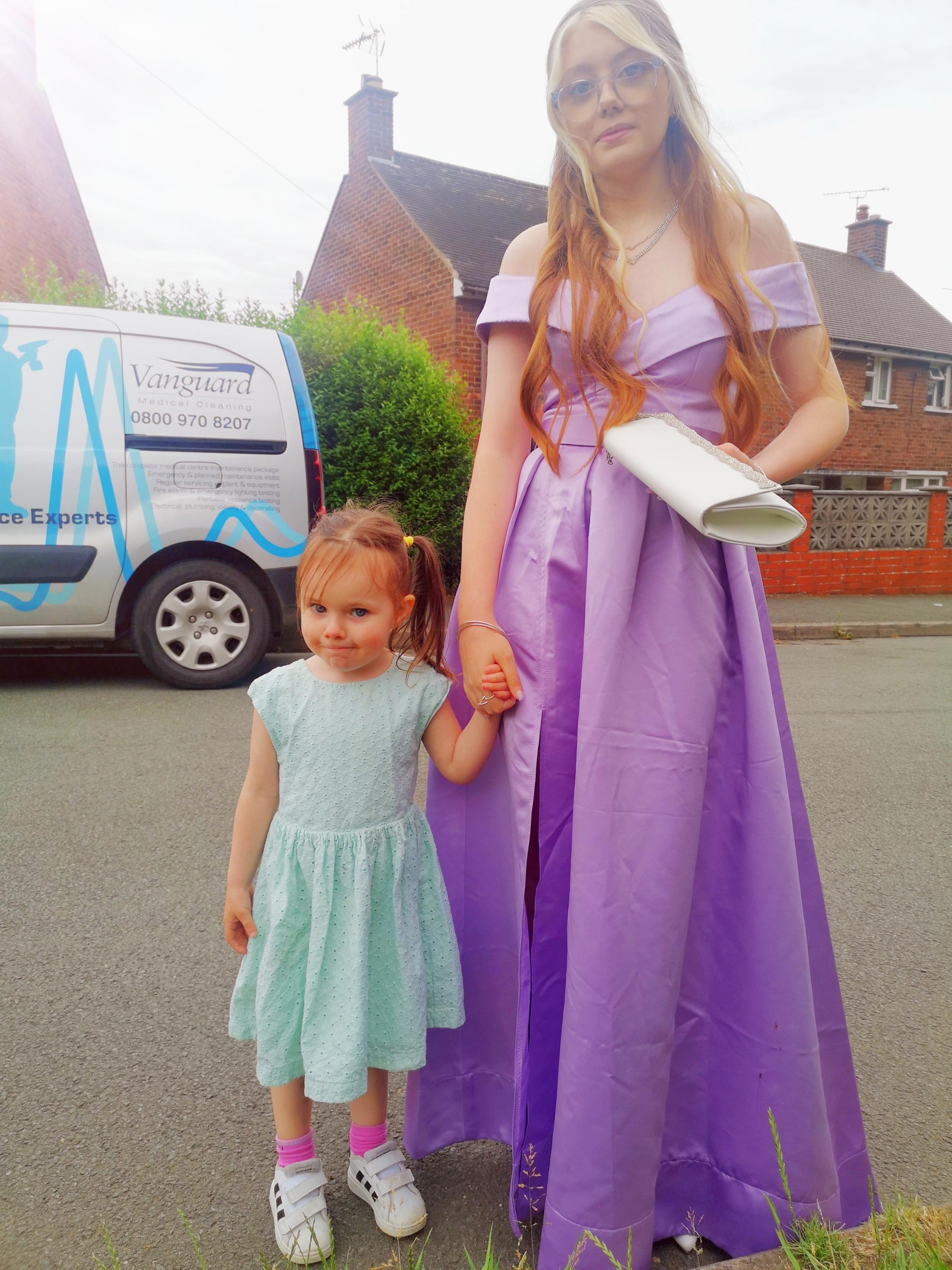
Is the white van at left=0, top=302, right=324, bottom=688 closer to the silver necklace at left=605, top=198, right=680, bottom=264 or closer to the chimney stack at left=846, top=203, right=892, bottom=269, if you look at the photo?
the silver necklace at left=605, top=198, right=680, bottom=264

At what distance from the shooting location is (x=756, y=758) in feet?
5.14

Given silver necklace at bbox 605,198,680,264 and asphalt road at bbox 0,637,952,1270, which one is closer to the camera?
silver necklace at bbox 605,198,680,264

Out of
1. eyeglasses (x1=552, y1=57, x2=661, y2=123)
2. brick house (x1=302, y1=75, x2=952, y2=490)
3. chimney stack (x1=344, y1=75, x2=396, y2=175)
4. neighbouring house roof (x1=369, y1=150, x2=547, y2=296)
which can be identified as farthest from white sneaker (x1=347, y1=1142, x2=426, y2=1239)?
chimney stack (x1=344, y1=75, x2=396, y2=175)

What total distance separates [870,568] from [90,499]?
10714mm

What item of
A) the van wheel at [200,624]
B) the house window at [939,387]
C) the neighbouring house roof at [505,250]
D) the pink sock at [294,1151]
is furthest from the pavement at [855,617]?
the house window at [939,387]

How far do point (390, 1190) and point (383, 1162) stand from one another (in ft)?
0.16

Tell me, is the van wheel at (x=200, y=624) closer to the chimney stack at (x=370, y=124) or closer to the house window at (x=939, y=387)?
the chimney stack at (x=370, y=124)

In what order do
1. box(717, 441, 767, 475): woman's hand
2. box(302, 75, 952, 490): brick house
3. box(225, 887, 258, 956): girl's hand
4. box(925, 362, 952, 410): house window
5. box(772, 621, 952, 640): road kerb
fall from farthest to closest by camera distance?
box(925, 362, 952, 410): house window < box(302, 75, 952, 490): brick house < box(772, 621, 952, 640): road kerb < box(225, 887, 258, 956): girl's hand < box(717, 441, 767, 475): woman's hand

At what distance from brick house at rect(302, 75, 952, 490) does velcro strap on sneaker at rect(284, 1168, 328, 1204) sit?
13004 mm

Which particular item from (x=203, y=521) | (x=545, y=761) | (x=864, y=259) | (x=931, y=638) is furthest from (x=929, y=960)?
(x=864, y=259)

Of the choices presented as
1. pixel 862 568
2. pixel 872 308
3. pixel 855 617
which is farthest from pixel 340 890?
pixel 872 308

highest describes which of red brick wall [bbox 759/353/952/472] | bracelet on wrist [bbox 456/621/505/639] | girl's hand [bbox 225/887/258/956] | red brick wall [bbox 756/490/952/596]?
red brick wall [bbox 759/353/952/472]

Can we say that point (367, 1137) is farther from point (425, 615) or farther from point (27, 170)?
point (27, 170)

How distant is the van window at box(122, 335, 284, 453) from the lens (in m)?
5.84
